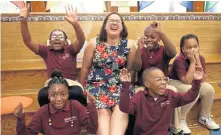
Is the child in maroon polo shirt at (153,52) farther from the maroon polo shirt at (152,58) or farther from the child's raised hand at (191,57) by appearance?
the child's raised hand at (191,57)

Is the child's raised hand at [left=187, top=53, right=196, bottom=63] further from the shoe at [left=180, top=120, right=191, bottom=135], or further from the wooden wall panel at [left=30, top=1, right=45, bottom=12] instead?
the wooden wall panel at [left=30, top=1, right=45, bottom=12]

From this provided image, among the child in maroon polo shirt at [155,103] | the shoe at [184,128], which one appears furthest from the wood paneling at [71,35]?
the child in maroon polo shirt at [155,103]

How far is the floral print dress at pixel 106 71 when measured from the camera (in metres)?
2.12

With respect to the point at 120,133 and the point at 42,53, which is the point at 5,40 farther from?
the point at 120,133

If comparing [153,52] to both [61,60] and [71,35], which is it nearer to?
[61,60]

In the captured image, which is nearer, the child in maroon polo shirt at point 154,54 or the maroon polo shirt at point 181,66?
the child in maroon polo shirt at point 154,54

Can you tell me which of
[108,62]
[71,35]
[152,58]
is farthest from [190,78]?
[71,35]

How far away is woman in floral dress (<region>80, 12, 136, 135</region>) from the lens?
2111 millimetres

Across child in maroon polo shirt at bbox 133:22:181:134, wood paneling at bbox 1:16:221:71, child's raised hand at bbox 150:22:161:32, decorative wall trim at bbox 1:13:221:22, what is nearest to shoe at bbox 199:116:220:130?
child in maroon polo shirt at bbox 133:22:181:134

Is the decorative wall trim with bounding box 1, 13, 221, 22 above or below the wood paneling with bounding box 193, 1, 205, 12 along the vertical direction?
below

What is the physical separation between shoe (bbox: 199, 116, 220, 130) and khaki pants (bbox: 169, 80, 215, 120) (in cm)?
3

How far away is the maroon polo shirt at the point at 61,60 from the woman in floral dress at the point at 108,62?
10cm

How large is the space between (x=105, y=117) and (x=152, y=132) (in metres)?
0.30

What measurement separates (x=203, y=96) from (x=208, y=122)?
0.20m
